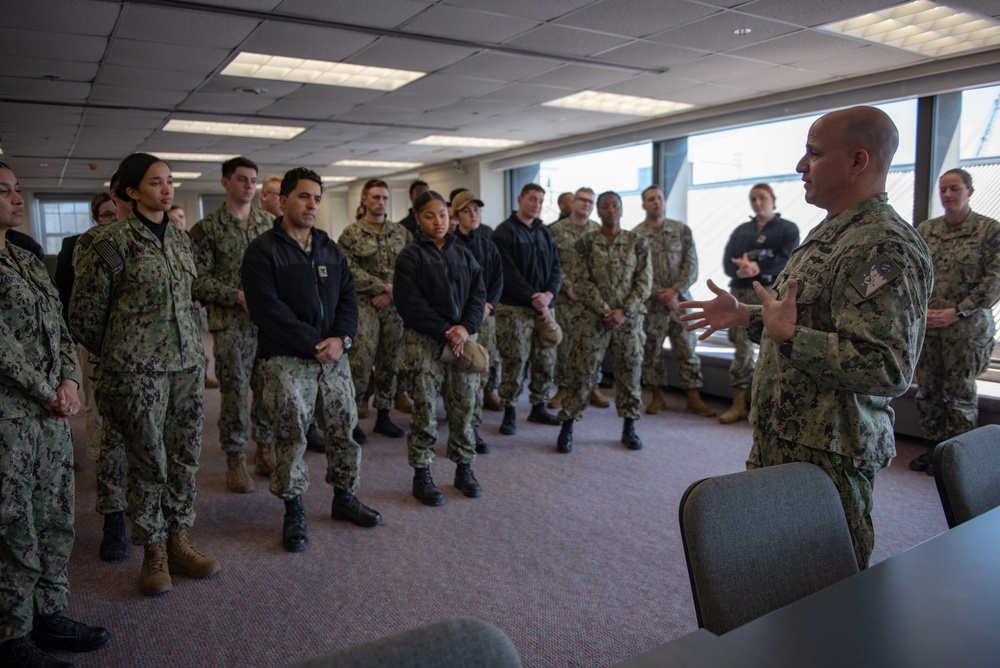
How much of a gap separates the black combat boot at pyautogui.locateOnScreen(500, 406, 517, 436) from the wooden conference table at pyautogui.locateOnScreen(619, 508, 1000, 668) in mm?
3780

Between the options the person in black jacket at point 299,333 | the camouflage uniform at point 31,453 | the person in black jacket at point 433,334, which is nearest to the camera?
the camouflage uniform at point 31,453

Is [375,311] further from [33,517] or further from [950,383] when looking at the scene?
[950,383]

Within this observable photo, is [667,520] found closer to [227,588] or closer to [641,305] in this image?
[641,305]

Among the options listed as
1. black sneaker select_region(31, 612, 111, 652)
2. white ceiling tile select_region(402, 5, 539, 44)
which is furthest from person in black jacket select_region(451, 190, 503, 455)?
black sneaker select_region(31, 612, 111, 652)

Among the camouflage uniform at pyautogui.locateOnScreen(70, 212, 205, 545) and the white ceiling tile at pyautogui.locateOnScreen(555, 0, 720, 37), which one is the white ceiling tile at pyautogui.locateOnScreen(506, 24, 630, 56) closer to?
the white ceiling tile at pyautogui.locateOnScreen(555, 0, 720, 37)

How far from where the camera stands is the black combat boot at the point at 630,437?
4555 millimetres

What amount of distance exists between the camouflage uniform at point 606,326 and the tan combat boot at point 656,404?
1.01 metres

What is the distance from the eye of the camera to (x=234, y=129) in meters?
8.27

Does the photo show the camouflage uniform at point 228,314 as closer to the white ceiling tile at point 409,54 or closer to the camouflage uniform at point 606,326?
the white ceiling tile at point 409,54

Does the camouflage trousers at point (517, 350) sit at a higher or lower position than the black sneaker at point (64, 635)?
higher

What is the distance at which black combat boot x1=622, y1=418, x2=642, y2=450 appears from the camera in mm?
4555

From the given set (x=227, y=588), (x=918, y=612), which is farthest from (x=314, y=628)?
(x=918, y=612)

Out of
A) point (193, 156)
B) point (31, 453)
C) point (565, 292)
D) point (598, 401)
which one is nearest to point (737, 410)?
point (598, 401)

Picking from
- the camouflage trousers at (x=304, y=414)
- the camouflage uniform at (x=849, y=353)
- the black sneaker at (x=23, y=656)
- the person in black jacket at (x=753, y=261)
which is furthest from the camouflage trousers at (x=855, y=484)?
the person in black jacket at (x=753, y=261)
